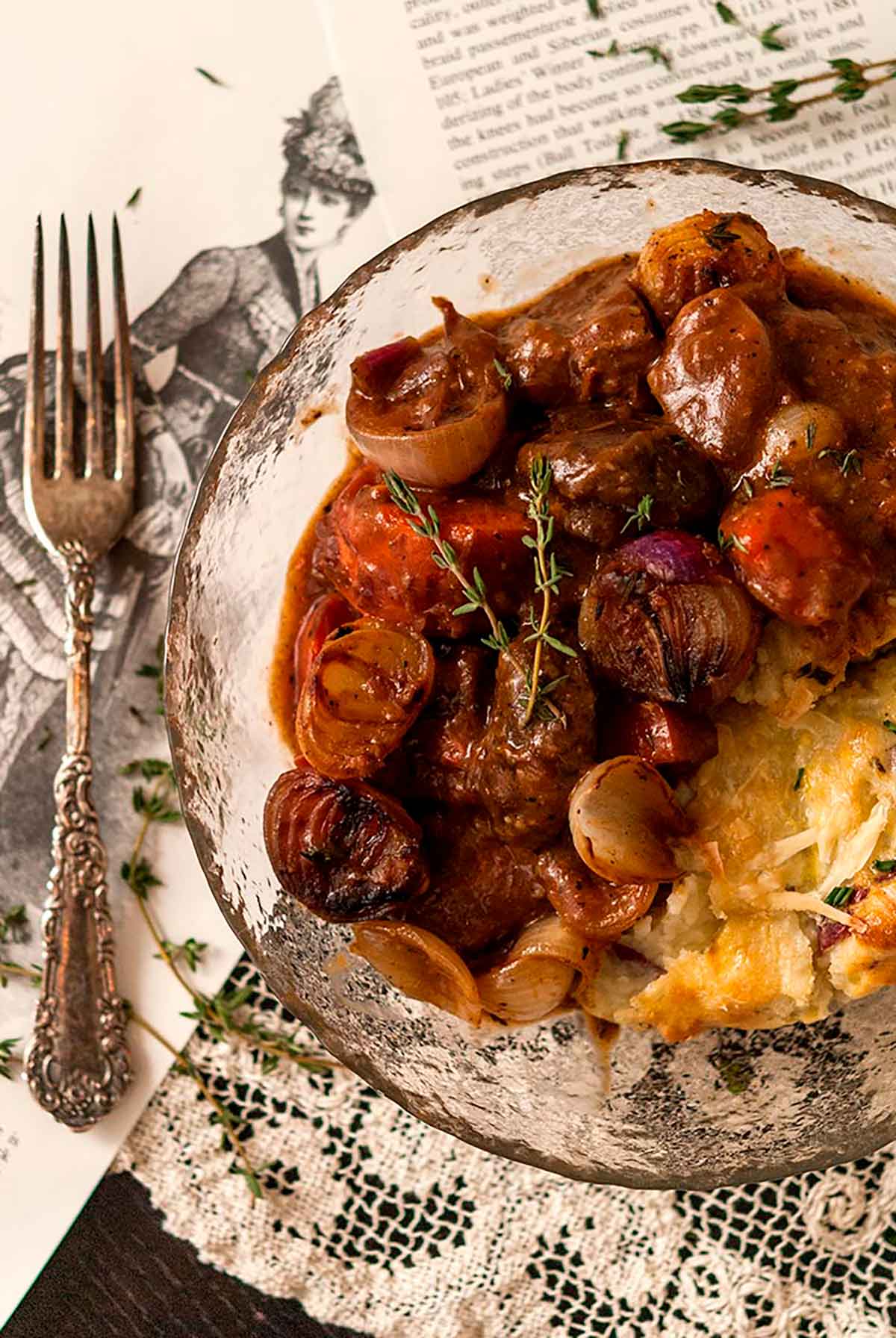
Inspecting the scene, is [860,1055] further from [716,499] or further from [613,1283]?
[716,499]

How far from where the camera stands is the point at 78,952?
2625mm

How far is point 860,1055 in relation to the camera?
2211 millimetres

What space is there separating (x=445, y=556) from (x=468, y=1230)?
141 cm

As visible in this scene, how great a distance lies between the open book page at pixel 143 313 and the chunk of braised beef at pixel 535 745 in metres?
0.92

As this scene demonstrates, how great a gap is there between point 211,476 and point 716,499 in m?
0.95

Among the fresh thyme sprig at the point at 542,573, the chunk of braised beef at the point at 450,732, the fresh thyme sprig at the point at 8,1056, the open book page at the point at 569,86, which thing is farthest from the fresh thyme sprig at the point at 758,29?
the fresh thyme sprig at the point at 8,1056

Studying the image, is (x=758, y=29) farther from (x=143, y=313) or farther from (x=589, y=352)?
(x=143, y=313)

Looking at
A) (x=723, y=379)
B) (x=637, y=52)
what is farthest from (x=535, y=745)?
(x=637, y=52)

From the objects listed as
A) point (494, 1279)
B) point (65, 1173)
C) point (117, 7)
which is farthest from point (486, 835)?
point (117, 7)

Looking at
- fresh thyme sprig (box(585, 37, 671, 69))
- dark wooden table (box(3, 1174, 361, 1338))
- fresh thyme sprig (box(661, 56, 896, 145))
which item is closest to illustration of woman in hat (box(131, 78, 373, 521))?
fresh thyme sprig (box(585, 37, 671, 69))

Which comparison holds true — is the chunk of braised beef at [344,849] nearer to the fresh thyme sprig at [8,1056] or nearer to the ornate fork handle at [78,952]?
the ornate fork handle at [78,952]

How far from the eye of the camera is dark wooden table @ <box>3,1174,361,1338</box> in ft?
8.46

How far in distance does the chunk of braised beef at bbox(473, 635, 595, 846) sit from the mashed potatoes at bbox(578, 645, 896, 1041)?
224 mm

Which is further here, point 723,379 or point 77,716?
point 77,716
